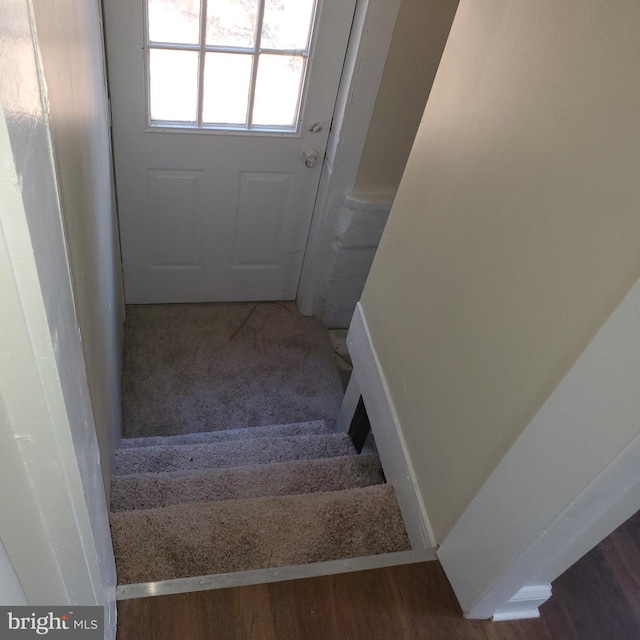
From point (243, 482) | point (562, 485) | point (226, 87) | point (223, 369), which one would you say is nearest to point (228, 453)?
point (243, 482)

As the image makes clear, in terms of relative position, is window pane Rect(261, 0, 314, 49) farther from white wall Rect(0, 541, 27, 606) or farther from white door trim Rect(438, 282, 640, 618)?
white wall Rect(0, 541, 27, 606)

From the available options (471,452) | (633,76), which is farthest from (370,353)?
(633,76)

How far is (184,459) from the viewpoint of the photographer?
193 cm

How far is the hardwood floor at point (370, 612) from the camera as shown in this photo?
1214 mm

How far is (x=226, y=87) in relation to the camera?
7.35 feet

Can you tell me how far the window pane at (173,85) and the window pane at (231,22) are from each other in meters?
0.11

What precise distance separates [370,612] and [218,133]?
1.85 m

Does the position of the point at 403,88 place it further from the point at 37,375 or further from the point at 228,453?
the point at 37,375

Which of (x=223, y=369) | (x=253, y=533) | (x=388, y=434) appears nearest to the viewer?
(x=253, y=533)

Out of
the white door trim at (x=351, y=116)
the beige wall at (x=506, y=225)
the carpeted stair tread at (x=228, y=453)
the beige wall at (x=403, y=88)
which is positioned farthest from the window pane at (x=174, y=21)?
the carpeted stair tread at (x=228, y=453)

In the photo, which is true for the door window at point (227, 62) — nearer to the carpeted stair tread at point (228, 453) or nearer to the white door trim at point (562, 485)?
the carpeted stair tread at point (228, 453)

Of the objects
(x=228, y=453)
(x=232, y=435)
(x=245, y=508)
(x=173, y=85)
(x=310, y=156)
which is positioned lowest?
(x=232, y=435)

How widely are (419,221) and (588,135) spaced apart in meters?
0.63

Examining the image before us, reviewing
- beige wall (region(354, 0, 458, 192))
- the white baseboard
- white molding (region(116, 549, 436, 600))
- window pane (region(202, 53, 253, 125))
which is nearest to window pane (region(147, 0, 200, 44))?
window pane (region(202, 53, 253, 125))
